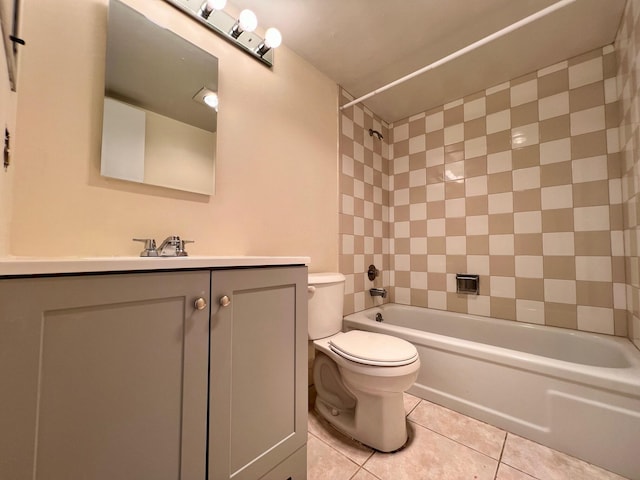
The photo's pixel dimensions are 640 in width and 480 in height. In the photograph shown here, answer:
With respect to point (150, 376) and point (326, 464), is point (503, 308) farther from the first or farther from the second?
point (150, 376)

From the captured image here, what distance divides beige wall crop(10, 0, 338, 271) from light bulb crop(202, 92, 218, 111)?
45 mm

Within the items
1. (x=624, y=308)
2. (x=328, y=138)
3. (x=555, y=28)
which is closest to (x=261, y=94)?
(x=328, y=138)

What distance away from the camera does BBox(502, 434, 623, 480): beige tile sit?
999 millimetres

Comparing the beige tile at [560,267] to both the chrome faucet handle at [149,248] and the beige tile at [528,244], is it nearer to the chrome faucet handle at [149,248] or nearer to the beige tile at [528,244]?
the beige tile at [528,244]

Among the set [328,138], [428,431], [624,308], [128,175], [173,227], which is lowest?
[428,431]

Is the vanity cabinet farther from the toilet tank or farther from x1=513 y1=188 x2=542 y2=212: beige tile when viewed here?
x1=513 y1=188 x2=542 y2=212: beige tile

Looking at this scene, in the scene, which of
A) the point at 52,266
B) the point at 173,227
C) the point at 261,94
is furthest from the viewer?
the point at 261,94

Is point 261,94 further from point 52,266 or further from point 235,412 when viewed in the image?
point 235,412

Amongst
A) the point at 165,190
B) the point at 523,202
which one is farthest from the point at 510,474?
the point at 165,190

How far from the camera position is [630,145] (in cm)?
130

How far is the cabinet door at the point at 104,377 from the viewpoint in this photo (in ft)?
1.45

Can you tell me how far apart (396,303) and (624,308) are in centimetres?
137

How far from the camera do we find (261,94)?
1.39m

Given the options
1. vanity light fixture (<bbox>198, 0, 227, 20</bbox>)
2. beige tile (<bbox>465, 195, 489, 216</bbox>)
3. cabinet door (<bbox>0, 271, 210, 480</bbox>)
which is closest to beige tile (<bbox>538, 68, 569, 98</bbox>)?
beige tile (<bbox>465, 195, 489, 216</bbox>)
